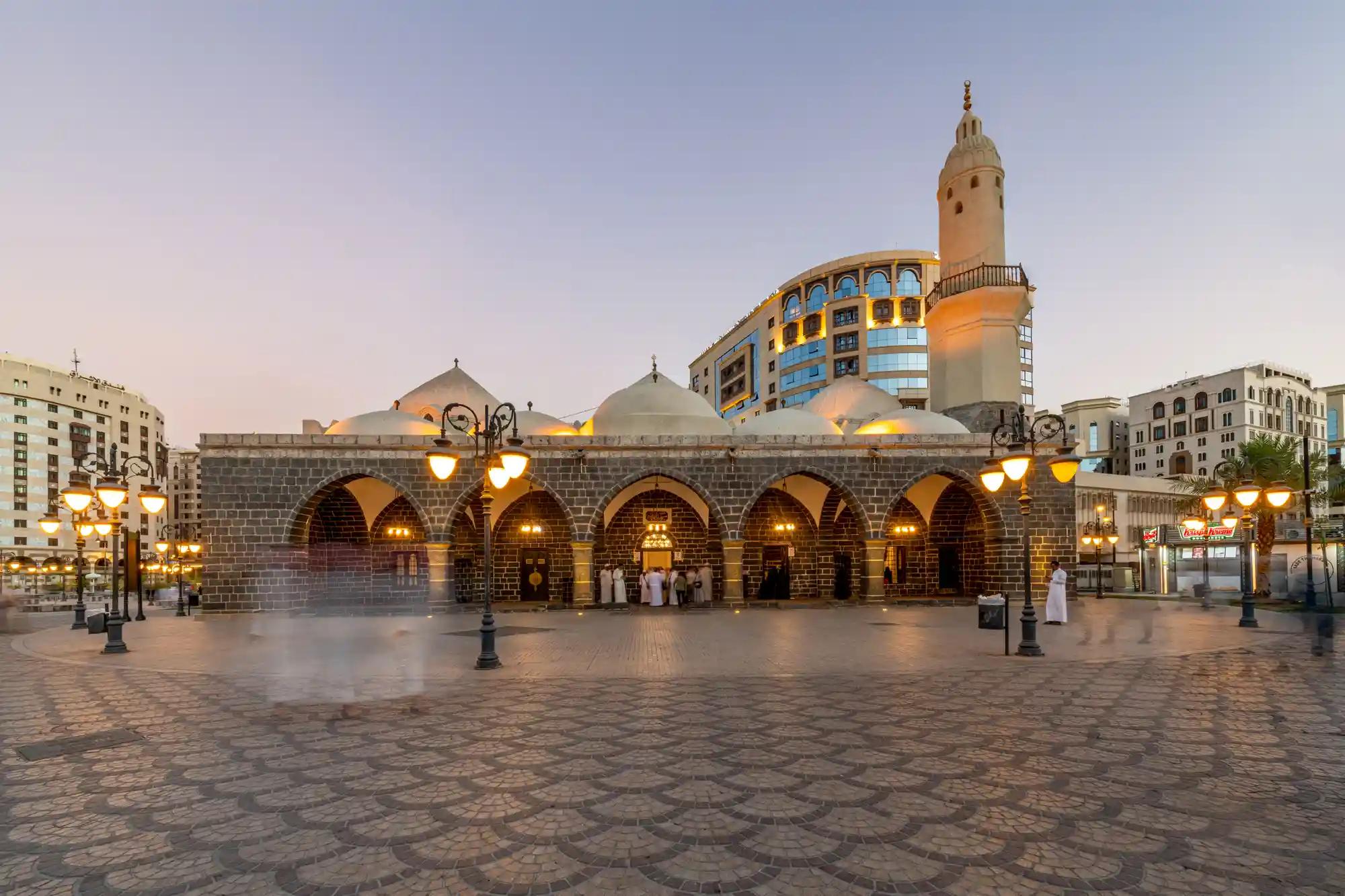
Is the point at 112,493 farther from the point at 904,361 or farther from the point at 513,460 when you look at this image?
the point at 904,361

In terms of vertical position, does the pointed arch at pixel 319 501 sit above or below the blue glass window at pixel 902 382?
below

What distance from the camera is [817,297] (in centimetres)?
6719

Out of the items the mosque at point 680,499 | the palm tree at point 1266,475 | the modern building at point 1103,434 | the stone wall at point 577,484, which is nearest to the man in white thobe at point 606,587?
the mosque at point 680,499

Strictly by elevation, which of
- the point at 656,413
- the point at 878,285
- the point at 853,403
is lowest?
the point at 656,413

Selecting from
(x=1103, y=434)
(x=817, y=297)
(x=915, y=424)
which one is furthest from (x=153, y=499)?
(x=1103, y=434)

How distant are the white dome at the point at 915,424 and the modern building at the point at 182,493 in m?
102

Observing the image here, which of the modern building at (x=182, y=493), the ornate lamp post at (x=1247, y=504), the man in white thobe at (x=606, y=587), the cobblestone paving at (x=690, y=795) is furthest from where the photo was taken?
the modern building at (x=182, y=493)

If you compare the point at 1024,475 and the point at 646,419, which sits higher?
the point at 646,419

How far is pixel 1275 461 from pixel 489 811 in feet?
94.7

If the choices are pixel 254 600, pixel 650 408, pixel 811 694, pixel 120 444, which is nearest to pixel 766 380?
pixel 650 408

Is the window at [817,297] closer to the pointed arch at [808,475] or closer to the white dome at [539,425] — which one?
the white dome at [539,425]

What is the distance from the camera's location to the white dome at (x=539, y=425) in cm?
2688

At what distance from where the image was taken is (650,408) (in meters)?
24.8

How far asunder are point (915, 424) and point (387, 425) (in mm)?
18347
